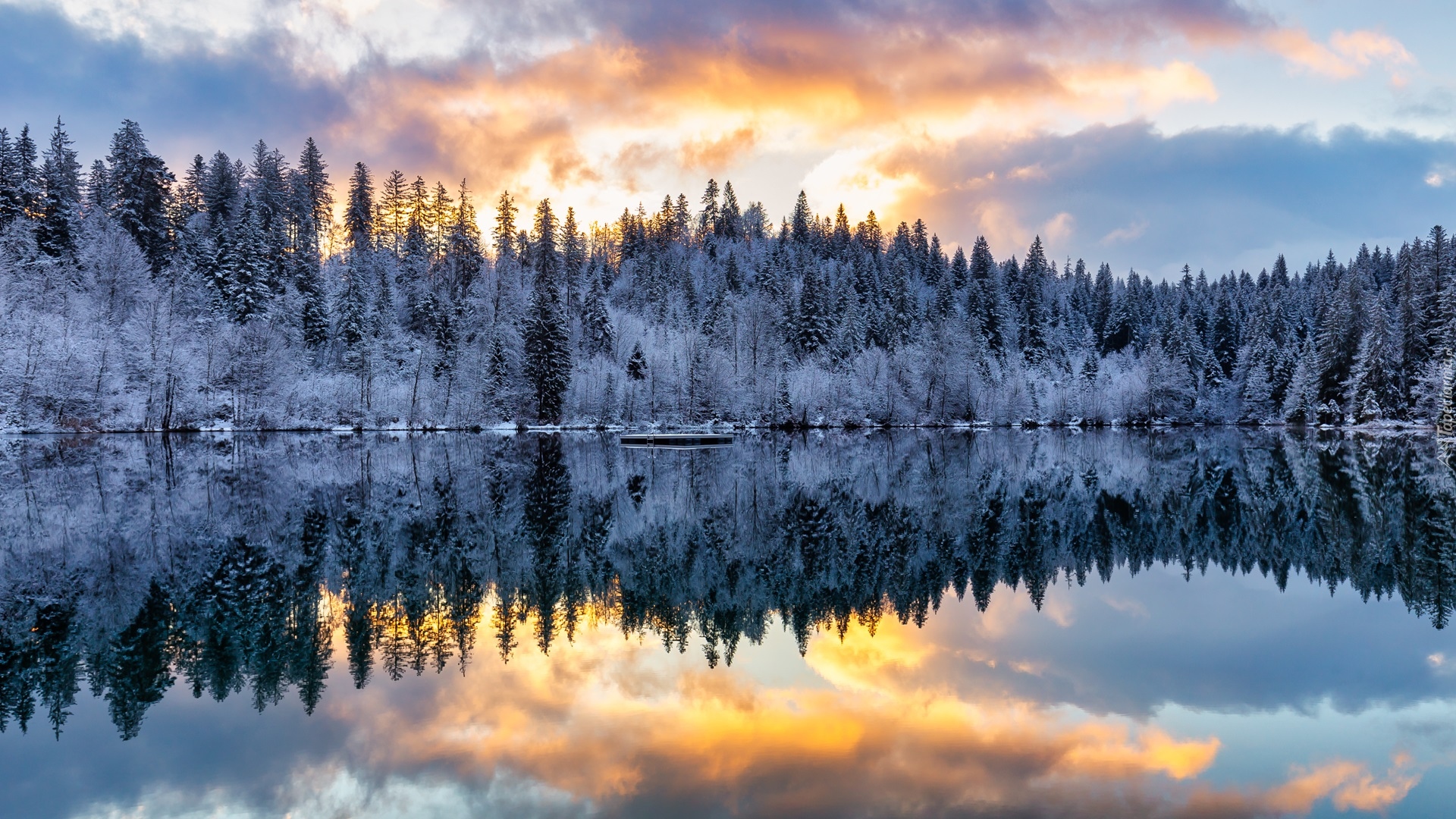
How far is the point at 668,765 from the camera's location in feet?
26.6

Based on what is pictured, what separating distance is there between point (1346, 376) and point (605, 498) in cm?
8806

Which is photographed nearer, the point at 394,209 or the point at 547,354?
the point at 547,354

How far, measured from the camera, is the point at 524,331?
3004 inches

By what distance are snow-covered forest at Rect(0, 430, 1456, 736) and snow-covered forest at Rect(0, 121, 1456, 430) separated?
3236cm

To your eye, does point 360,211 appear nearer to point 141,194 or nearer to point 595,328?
point 141,194

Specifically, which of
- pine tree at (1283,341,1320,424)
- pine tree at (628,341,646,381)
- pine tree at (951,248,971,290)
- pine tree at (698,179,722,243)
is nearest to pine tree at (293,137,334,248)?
pine tree at (628,341,646,381)

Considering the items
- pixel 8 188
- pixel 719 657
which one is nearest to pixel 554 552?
pixel 719 657

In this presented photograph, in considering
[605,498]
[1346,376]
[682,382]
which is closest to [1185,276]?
[1346,376]

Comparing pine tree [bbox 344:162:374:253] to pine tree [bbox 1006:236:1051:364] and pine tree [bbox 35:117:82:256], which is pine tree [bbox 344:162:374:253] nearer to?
pine tree [bbox 35:117:82:256]

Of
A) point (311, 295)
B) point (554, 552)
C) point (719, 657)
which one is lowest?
point (719, 657)

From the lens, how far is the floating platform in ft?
176

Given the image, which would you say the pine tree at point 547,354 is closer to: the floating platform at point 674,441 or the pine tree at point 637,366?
the pine tree at point 637,366

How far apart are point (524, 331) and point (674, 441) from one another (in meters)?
27.1

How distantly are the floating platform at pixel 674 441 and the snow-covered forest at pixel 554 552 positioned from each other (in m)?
14.3
